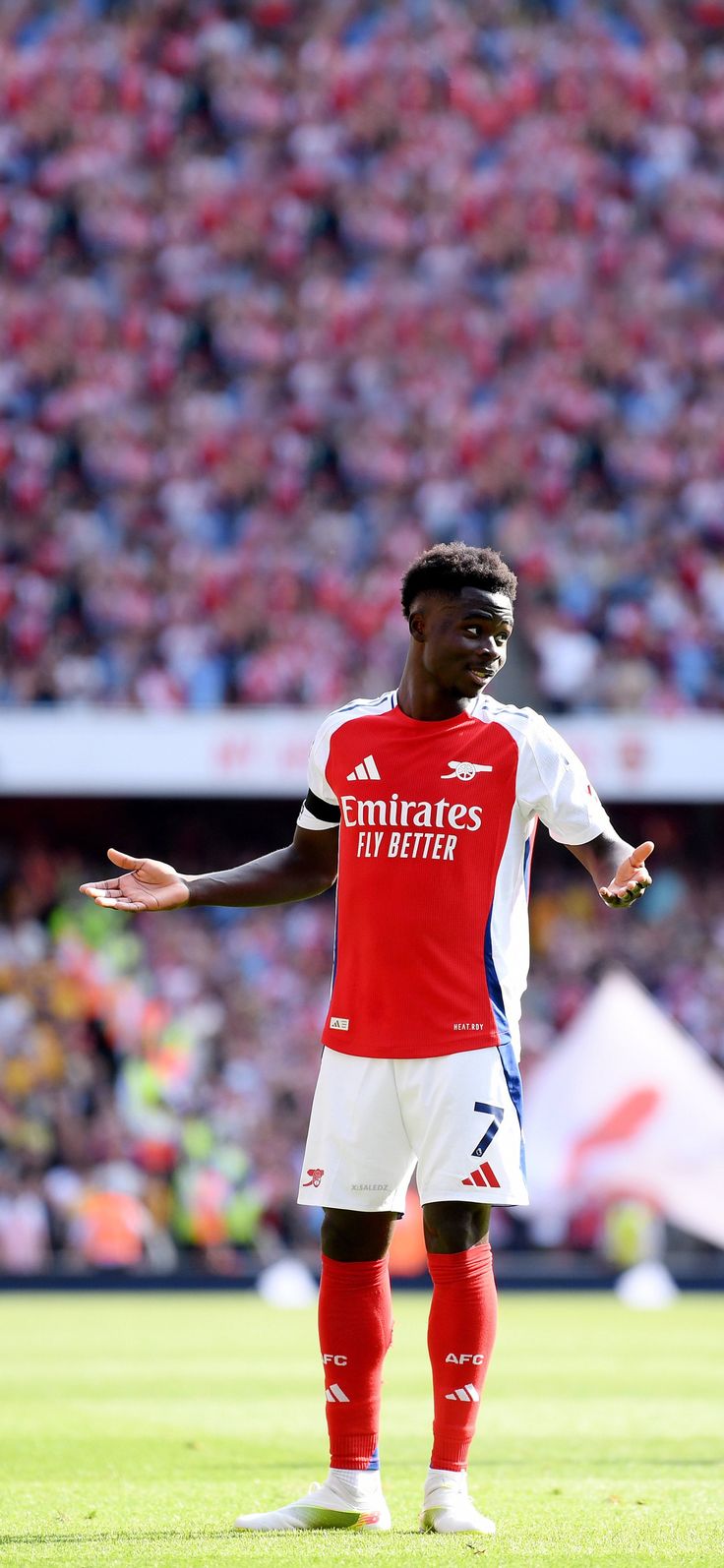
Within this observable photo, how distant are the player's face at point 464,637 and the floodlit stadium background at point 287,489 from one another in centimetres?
1421

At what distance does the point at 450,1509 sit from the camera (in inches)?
189

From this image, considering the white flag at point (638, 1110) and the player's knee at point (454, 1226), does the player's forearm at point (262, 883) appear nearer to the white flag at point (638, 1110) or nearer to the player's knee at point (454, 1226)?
the player's knee at point (454, 1226)

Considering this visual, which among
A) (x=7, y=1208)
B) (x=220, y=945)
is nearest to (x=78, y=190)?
(x=220, y=945)

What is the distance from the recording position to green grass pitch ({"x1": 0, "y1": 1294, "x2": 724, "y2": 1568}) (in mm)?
4629

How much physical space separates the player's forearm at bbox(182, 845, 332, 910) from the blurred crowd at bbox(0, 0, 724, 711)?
1519cm

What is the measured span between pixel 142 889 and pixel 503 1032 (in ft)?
3.14

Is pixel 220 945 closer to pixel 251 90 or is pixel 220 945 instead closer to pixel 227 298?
pixel 227 298

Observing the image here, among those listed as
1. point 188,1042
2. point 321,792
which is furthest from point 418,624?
point 188,1042

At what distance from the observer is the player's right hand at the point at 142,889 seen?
5.32 m

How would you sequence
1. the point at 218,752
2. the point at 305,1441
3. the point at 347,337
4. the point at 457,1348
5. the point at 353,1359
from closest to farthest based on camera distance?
the point at 457,1348 < the point at 353,1359 < the point at 305,1441 < the point at 218,752 < the point at 347,337

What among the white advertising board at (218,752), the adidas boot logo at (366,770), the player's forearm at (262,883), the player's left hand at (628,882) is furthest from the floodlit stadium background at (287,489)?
the player's left hand at (628,882)

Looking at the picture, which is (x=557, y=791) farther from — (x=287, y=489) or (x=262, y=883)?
(x=287, y=489)

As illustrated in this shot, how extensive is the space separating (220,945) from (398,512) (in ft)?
15.6

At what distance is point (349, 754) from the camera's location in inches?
210
